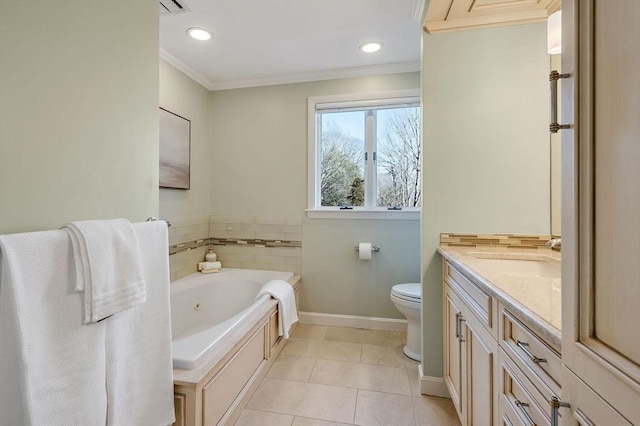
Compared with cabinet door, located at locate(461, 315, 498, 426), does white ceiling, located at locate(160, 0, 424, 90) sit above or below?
above

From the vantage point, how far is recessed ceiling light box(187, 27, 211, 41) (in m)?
2.05

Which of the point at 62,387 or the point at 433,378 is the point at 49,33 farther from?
the point at 433,378

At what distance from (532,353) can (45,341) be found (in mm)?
1314

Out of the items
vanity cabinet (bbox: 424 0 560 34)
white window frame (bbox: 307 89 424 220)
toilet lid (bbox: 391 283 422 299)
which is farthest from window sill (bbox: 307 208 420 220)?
vanity cabinet (bbox: 424 0 560 34)

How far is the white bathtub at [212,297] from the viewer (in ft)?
7.50

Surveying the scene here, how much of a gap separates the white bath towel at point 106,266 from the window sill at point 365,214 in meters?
1.90

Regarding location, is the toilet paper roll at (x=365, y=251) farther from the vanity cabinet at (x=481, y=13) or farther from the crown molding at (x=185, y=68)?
the crown molding at (x=185, y=68)

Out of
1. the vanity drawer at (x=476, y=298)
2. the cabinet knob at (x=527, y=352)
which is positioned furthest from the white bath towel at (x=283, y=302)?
the cabinet knob at (x=527, y=352)

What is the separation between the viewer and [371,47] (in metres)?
2.29

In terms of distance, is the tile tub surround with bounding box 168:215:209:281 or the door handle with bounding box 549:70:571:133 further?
the tile tub surround with bounding box 168:215:209:281

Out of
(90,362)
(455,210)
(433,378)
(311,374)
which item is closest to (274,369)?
(311,374)

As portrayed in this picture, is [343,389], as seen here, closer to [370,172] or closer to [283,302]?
[283,302]

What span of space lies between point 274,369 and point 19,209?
176cm

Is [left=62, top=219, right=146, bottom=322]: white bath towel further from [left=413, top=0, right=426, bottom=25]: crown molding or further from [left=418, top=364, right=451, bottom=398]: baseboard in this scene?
[left=413, top=0, right=426, bottom=25]: crown molding
